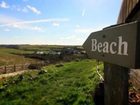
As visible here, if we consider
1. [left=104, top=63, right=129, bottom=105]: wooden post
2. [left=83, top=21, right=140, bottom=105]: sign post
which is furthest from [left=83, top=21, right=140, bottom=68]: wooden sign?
[left=104, top=63, right=129, bottom=105]: wooden post

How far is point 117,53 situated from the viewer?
5.21 ft

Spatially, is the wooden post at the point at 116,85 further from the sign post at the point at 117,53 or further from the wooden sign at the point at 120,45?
the wooden sign at the point at 120,45

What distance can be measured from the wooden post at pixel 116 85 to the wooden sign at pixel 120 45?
3.9 inches

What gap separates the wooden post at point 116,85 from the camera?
173cm

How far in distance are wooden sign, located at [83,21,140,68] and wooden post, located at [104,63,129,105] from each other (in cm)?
10

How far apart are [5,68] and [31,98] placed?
24.0m

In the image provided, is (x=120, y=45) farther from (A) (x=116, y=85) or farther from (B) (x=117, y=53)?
(A) (x=116, y=85)

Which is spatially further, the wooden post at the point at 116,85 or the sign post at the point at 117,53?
the wooden post at the point at 116,85

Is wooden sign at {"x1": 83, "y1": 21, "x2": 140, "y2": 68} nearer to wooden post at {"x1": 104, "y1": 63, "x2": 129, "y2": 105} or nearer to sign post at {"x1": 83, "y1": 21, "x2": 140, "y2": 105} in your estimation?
sign post at {"x1": 83, "y1": 21, "x2": 140, "y2": 105}

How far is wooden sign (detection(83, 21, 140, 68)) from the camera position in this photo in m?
1.27

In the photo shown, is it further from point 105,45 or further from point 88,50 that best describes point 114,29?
point 88,50

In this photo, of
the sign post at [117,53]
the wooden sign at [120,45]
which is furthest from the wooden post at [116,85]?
the wooden sign at [120,45]

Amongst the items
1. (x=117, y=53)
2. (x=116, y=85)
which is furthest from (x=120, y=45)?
(x=116, y=85)

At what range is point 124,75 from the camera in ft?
5.75
